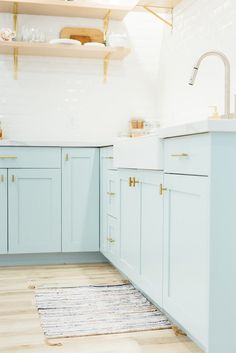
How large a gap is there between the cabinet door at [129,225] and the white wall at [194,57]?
0.74 metres

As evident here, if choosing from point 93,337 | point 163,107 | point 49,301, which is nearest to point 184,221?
point 93,337

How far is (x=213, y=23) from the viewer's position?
3357 millimetres

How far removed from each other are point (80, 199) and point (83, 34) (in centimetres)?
141

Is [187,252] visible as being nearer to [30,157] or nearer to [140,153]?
[140,153]

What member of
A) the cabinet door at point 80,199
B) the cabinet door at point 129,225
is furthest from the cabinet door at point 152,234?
the cabinet door at point 80,199

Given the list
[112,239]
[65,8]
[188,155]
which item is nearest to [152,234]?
[188,155]

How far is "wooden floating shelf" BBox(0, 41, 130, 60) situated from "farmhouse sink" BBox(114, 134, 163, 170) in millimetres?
1157

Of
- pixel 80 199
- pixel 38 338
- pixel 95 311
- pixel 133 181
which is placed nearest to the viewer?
pixel 38 338

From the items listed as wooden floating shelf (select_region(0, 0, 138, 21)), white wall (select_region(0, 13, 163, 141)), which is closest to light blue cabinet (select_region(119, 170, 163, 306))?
white wall (select_region(0, 13, 163, 141))

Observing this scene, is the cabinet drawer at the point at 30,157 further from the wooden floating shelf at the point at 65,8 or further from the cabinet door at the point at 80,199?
the wooden floating shelf at the point at 65,8

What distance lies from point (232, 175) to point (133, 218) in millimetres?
1222

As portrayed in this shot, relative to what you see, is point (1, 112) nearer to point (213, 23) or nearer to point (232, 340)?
point (213, 23)

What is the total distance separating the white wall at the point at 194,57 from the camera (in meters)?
3.19

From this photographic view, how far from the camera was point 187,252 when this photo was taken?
214 cm
